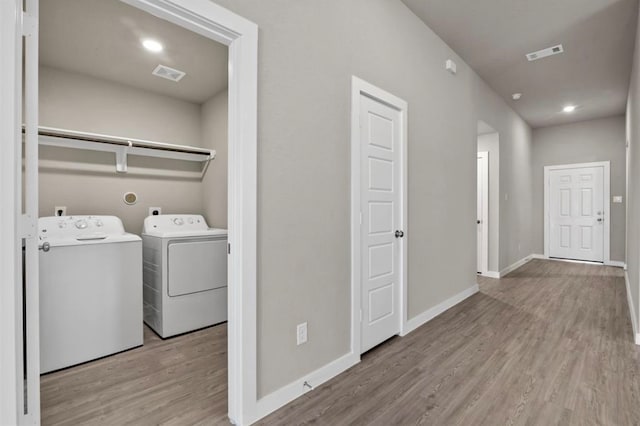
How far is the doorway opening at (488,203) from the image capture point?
506 cm

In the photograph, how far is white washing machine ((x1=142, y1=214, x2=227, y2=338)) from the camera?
2830mm

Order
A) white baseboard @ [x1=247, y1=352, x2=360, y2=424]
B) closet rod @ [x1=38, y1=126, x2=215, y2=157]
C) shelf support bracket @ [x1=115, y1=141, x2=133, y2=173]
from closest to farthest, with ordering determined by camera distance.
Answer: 1. white baseboard @ [x1=247, y1=352, x2=360, y2=424]
2. closet rod @ [x1=38, y1=126, x2=215, y2=157]
3. shelf support bracket @ [x1=115, y1=141, x2=133, y2=173]

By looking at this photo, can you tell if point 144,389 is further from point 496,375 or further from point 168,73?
point 168,73

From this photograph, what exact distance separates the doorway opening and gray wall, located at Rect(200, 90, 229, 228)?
3795mm

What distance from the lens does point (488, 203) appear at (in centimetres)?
517

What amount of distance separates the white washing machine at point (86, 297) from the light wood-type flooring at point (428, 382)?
0.43 ft

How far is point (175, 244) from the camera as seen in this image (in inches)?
113

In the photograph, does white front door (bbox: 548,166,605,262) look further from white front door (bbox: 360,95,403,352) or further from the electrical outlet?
the electrical outlet

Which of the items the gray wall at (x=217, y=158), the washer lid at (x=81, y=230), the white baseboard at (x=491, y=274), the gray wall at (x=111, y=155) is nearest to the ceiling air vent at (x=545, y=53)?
the white baseboard at (x=491, y=274)

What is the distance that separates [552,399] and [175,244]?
2.96 meters

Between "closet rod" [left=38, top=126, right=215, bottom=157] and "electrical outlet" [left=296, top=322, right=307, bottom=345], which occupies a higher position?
"closet rod" [left=38, top=126, right=215, bottom=157]

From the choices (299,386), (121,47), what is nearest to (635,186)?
(299,386)
